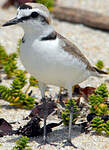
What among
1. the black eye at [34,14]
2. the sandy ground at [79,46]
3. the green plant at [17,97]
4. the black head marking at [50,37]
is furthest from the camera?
the green plant at [17,97]

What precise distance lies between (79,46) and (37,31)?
3.54 meters

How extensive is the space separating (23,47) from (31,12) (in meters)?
0.40

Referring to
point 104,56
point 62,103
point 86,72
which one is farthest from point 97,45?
point 86,72

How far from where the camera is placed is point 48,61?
345cm

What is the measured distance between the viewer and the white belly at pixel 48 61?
3447 mm

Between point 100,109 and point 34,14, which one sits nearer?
point 34,14

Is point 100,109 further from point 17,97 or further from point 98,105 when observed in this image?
point 17,97

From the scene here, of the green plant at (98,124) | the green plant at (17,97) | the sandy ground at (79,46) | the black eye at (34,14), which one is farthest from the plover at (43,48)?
the green plant at (17,97)

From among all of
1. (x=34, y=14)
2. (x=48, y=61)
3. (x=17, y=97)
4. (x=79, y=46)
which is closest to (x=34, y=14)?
(x=34, y=14)

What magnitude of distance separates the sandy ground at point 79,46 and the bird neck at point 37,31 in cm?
130

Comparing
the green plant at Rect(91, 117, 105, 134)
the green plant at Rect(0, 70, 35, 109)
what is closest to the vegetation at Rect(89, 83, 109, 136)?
the green plant at Rect(91, 117, 105, 134)

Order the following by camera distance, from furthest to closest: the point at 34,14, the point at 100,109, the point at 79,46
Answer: the point at 79,46
the point at 100,109
the point at 34,14

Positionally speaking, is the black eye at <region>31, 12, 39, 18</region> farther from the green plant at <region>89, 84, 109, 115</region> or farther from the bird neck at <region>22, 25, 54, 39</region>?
the green plant at <region>89, 84, 109, 115</region>

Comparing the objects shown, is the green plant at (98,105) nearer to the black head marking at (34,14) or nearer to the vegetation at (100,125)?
the vegetation at (100,125)
